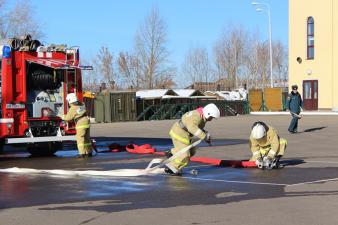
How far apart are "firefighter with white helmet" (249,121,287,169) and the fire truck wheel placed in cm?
602

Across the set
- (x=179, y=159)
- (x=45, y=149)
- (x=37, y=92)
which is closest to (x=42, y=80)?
(x=37, y=92)

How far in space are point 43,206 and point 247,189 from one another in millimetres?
3223

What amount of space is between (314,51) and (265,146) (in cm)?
3357

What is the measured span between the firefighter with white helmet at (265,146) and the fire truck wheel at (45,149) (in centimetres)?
602

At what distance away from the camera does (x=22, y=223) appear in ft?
23.1

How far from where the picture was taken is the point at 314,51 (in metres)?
43.9

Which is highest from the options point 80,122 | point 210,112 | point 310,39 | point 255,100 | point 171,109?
point 310,39

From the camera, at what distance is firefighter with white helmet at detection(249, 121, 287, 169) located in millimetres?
11742

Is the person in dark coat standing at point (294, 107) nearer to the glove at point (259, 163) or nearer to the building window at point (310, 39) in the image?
the glove at point (259, 163)

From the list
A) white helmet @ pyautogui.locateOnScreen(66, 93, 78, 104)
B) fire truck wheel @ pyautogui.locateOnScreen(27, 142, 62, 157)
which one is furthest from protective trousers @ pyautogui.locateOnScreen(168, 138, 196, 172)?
fire truck wheel @ pyautogui.locateOnScreen(27, 142, 62, 157)

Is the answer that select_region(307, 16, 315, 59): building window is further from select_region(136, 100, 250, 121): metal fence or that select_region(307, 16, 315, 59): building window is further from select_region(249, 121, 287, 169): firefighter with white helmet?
select_region(249, 121, 287, 169): firefighter with white helmet

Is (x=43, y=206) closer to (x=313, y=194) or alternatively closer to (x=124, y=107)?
(x=313, y=194)

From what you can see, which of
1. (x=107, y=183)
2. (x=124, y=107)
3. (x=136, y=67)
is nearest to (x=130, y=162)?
(x=107, y=183)

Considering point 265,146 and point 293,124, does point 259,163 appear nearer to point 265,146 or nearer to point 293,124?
point 265,146
